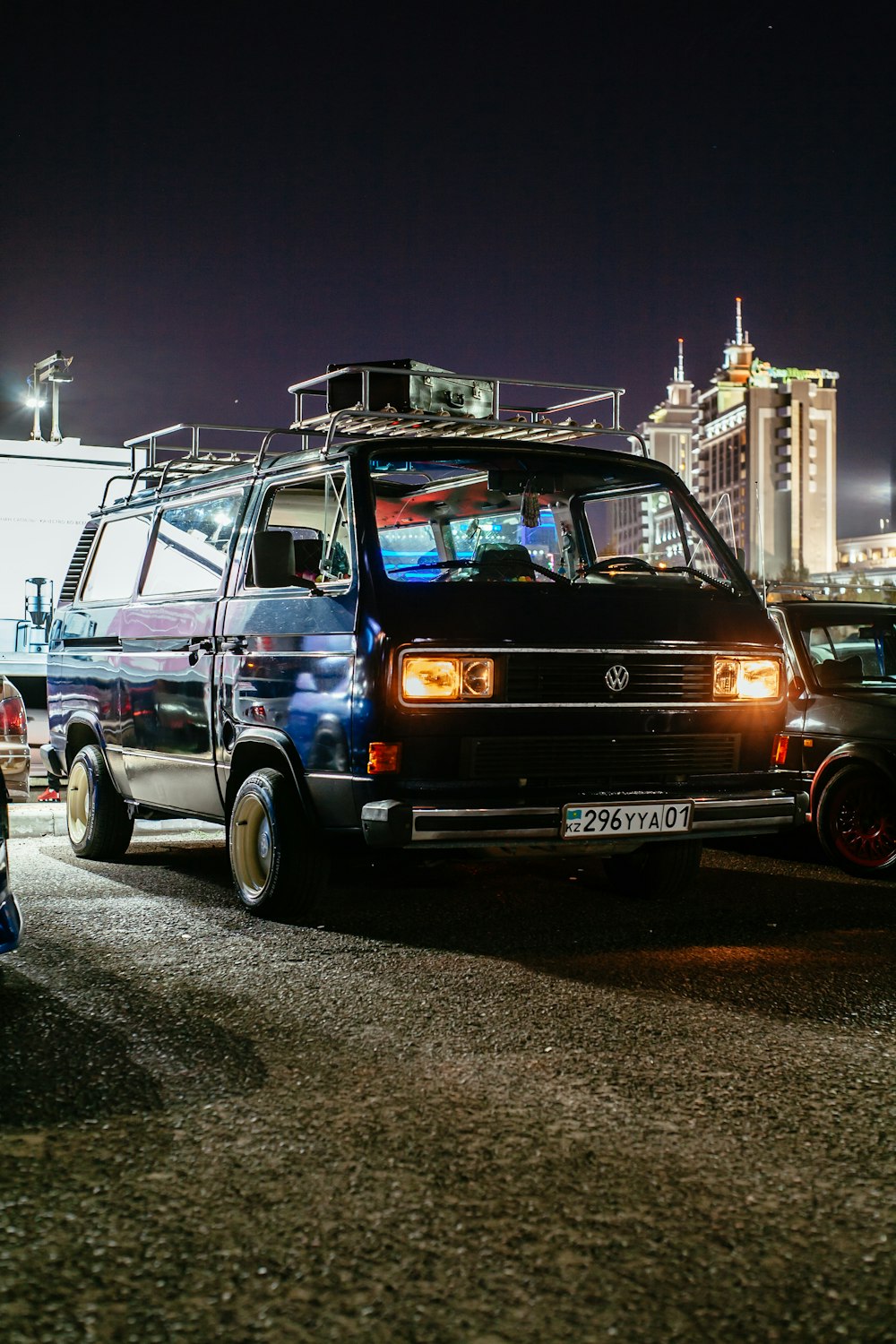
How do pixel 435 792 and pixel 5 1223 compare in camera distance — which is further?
pixel 435 792

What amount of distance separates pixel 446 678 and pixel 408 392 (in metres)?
3.28

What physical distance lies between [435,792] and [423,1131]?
2265mm

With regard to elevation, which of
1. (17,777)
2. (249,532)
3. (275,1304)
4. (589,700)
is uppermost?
(249,532)

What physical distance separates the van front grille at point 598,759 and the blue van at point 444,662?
1 centimetres

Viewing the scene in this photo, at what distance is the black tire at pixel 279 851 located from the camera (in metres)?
6.53

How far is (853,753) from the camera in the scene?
28.3 ft

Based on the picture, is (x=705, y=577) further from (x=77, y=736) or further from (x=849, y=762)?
(x=77, y=736)

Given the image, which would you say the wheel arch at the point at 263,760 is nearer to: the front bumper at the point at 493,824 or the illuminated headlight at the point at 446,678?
the front bumper at the point at 493,824

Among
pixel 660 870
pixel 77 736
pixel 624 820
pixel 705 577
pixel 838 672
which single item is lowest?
pixel 660 870

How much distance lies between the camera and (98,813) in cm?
878

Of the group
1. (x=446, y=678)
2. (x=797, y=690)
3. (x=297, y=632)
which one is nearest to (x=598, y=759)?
(x=446, y=678)

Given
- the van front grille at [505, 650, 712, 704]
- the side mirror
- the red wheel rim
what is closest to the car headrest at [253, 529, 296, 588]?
the van front grille at [505, 650, 712, 704]

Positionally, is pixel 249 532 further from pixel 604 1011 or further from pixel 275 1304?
pixel 275 1304

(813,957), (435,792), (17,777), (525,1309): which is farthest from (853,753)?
(525,1309)
